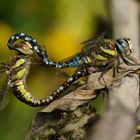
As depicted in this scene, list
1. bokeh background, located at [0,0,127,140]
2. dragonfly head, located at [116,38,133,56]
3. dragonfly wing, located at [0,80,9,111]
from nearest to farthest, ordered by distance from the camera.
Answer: dragonfly head, located at [116,38,133,56] → dragonfly wing, located at [0,80,9,111] → bokeh background, located at [0,0,127,140]

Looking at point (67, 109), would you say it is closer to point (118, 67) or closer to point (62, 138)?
point (62, 138)

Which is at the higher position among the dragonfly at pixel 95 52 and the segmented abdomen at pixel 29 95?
the dragonfly at pixel 95 52

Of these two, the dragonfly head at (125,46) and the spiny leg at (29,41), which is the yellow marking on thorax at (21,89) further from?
the dragonfly head at (125,46)

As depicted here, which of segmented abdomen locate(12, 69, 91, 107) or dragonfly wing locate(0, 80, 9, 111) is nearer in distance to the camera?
segmented abdomen locate(12, 69, 91, 107)

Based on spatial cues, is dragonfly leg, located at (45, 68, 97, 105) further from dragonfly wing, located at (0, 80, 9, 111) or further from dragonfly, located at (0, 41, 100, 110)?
dragonfly wing, located at (0, 80, 9, 111)

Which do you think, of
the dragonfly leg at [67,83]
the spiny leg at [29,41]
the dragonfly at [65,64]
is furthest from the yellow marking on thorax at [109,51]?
the spiny leg at [29,41]

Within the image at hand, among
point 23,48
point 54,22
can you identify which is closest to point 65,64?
point 23,48

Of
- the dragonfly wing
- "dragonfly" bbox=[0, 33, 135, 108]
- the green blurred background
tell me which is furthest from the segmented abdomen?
the green blurred background

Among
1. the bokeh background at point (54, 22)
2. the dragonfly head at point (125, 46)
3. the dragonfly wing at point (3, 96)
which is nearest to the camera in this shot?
the dragonfly head at point (125, 46)
